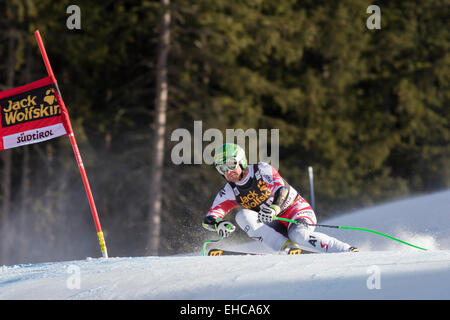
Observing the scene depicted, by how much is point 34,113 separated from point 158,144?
7463 mm

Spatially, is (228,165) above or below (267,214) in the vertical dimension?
above

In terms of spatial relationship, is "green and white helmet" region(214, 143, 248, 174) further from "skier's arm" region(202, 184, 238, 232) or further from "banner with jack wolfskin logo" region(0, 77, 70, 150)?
"banner with jack wolfskin logo" region(0, 77, 70, 150)

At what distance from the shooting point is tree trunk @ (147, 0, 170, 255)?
546 inches

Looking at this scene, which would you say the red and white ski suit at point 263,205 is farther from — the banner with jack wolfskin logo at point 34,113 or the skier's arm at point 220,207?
the banner with jack wolfskin logo at point 34,113

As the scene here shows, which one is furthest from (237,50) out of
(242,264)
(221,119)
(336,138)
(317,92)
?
(242,264)

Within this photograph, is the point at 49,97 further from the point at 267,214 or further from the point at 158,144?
the point at 158,144

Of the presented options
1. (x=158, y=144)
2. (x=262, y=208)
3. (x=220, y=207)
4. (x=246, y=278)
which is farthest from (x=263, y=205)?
(x=158, y=144)

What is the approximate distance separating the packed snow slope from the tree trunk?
323 inches

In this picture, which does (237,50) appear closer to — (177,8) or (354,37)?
(177,8)

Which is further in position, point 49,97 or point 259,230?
point 49,97

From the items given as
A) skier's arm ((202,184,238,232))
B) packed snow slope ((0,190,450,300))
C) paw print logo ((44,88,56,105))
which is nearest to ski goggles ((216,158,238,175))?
skier's arm ((202,184,238,232))

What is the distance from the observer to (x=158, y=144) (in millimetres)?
13859

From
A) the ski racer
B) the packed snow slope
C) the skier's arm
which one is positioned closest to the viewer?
the packed snow slope

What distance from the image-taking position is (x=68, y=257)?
16484 mm
